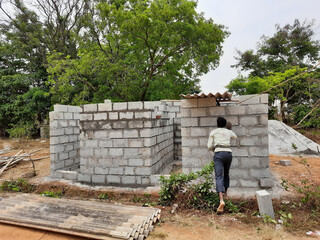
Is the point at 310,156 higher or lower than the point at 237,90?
lower

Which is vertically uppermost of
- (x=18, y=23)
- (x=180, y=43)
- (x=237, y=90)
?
(x=18, y=23)

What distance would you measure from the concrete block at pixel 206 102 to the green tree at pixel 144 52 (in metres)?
6.68

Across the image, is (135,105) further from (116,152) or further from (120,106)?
(116,152)

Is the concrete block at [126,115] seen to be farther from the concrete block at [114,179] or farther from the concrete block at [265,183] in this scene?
the concrete block at [265,183]

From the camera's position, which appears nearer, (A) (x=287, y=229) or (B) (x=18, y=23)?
(A) (x=287, y=229)

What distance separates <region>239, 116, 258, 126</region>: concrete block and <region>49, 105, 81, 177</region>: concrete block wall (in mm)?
5089

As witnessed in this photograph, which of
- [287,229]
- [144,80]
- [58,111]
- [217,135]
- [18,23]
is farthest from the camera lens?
[18,23]

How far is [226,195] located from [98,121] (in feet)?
11.8

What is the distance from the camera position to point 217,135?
3771mm

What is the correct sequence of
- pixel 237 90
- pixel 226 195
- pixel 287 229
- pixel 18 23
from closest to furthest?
pixel 287 229 → pixel 226 195 → pixel 237 90 → pixel 18 23

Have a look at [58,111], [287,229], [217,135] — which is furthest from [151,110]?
[287,229]

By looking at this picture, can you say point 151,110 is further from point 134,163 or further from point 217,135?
point 217,135

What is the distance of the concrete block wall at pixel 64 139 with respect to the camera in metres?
5.78

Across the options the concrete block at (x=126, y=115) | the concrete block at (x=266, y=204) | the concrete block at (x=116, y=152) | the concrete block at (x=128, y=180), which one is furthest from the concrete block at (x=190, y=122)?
the concrete block at (x=266, y=204)
